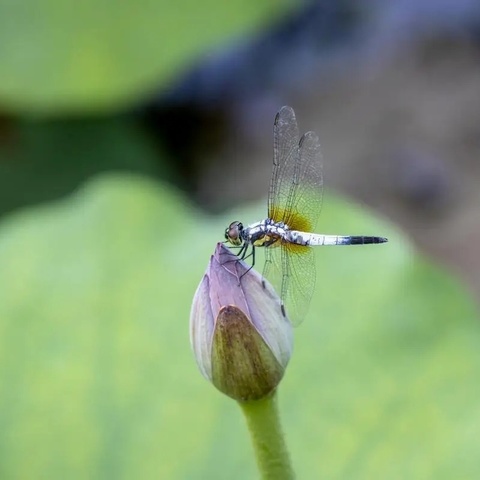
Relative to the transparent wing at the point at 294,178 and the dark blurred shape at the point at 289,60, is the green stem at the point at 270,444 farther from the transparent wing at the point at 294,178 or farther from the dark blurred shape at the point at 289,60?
the dark blurred shape at the point at 289,60

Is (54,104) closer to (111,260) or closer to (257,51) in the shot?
(111,260)

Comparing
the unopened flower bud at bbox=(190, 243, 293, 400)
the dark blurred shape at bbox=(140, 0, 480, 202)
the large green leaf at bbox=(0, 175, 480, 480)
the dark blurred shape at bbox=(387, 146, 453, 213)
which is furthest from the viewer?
the dark blurred shape at bbox=(140, 0, 480, 202)

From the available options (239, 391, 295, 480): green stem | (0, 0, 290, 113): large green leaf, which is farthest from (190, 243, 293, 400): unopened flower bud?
(0, 0, 290, 113): large green leaf

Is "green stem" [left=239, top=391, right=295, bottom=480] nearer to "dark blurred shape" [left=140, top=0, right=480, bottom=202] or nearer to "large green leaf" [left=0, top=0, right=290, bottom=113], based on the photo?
"large green leaf" [left=0, top=0, right=290, bottom=113]

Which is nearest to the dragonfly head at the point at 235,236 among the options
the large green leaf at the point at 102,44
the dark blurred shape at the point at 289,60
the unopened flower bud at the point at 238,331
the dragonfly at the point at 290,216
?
the dragonfly at the point at 290,216

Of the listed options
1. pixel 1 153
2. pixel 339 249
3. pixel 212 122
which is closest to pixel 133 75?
pixel 1 153

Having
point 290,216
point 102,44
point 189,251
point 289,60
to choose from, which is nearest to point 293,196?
point 290,216

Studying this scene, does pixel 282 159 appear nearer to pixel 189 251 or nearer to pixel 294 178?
pixel 294 178
